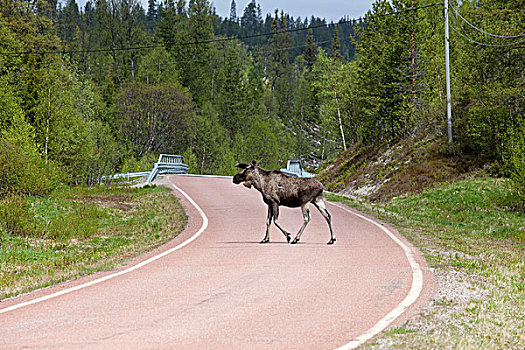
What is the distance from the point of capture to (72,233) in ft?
Result: 56.2

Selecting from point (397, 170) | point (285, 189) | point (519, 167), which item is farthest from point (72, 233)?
point (397, 170)

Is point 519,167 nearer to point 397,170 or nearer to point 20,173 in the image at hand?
point 397,170

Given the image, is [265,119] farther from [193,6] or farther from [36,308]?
[36,308]

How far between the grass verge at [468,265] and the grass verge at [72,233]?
235 inches

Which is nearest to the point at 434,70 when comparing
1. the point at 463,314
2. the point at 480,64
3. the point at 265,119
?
the point at 480,64

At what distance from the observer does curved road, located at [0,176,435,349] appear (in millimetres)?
6137

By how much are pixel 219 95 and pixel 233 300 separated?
88.7 metres

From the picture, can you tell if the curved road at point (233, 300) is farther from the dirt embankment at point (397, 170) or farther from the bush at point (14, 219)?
the dirt embankment at point (397, 170)

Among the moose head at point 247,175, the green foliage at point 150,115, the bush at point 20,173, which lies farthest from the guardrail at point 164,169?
the moose head at point 247,175

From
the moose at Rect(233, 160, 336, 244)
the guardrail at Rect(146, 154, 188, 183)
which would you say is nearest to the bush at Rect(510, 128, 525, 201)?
the moose at Rect(233, 160, 336, 244)

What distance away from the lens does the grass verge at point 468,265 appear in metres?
6.25

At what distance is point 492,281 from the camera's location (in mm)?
9555

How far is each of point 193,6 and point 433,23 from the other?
51.2 meters

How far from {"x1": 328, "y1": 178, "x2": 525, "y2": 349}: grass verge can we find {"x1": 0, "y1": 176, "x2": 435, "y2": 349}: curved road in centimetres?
33
